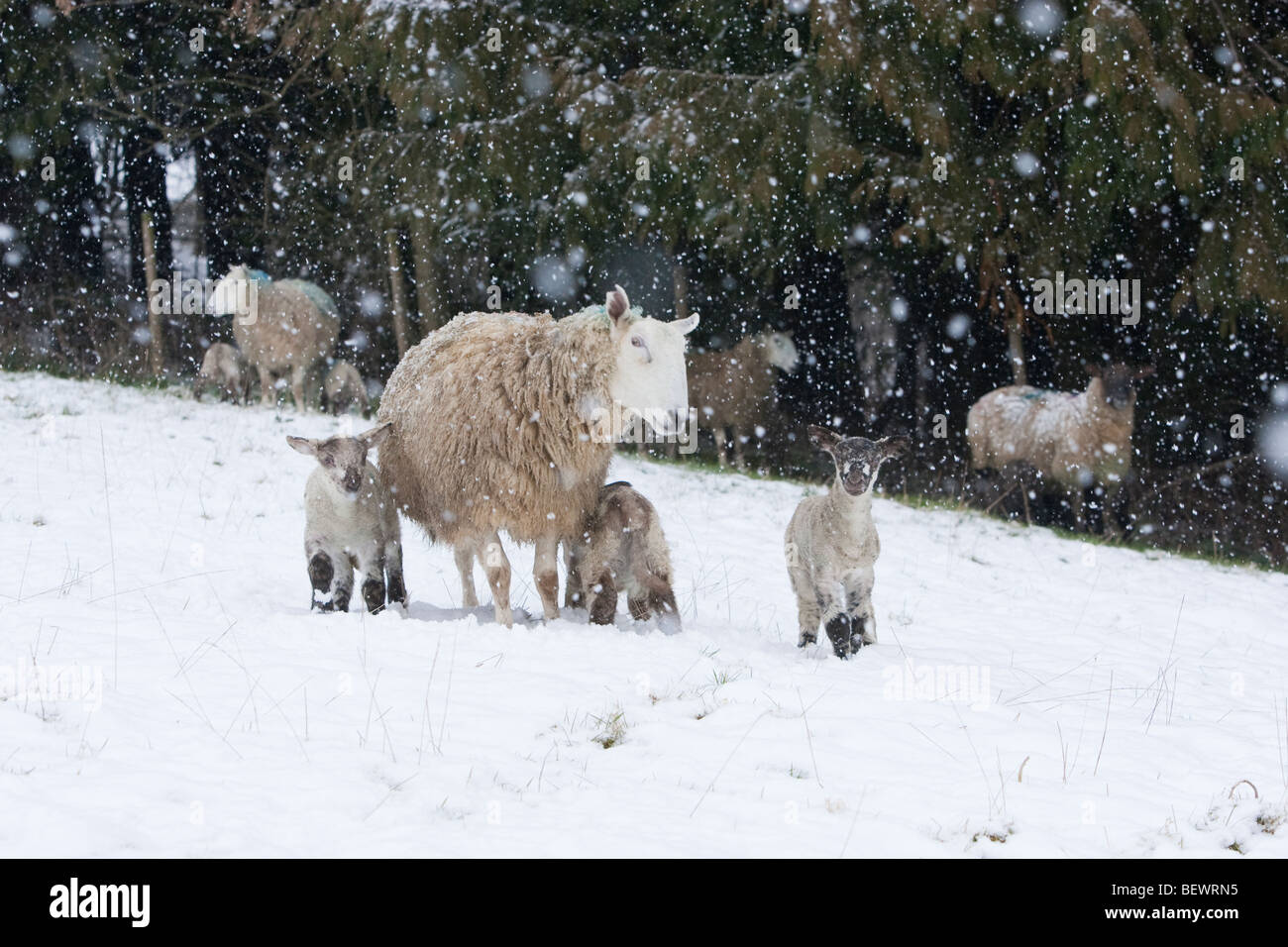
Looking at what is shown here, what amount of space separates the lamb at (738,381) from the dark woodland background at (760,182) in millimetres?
894

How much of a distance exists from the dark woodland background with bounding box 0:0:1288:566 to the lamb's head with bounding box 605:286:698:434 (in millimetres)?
6778

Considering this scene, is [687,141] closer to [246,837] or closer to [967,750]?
[967,750]

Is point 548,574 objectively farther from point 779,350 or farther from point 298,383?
point 779,350

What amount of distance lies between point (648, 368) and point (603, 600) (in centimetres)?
127

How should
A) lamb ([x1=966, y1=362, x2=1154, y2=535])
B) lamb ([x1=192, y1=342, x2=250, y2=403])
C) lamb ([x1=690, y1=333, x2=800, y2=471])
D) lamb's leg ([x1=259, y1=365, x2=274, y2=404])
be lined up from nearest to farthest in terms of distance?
lamb ([x1=966, y1=362, x2=1154, y2=535]) → lamb's leg ([x1=259, y1=365, x2=274, y2=404]) → lamb ([x1=192, y1=342, x2=250, y2=403]) → lamb ([x1=690, y1=333, x2=800, y2=471])

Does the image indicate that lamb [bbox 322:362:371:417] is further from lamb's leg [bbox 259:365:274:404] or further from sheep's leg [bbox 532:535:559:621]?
sheep's leg [bbox 532:535:559:621]

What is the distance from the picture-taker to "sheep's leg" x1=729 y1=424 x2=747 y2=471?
16375 millimetres

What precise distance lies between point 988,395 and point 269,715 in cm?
1247

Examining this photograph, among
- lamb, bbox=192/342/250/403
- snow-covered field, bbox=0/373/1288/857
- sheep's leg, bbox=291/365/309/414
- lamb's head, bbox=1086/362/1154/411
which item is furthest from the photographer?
lamb, bbox=192/342/250/403

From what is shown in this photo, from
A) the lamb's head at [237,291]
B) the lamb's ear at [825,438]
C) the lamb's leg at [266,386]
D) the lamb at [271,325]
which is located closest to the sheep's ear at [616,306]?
the lamb's ear at [825,438]

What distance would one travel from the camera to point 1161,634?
843cm

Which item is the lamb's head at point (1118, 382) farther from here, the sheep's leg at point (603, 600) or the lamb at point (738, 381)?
the sheep's leg at point (603, 600)

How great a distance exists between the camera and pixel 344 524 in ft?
21.0

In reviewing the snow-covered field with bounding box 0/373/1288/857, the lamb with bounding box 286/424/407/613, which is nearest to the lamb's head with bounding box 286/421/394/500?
the lamb with bounding box 286/424/407/613
